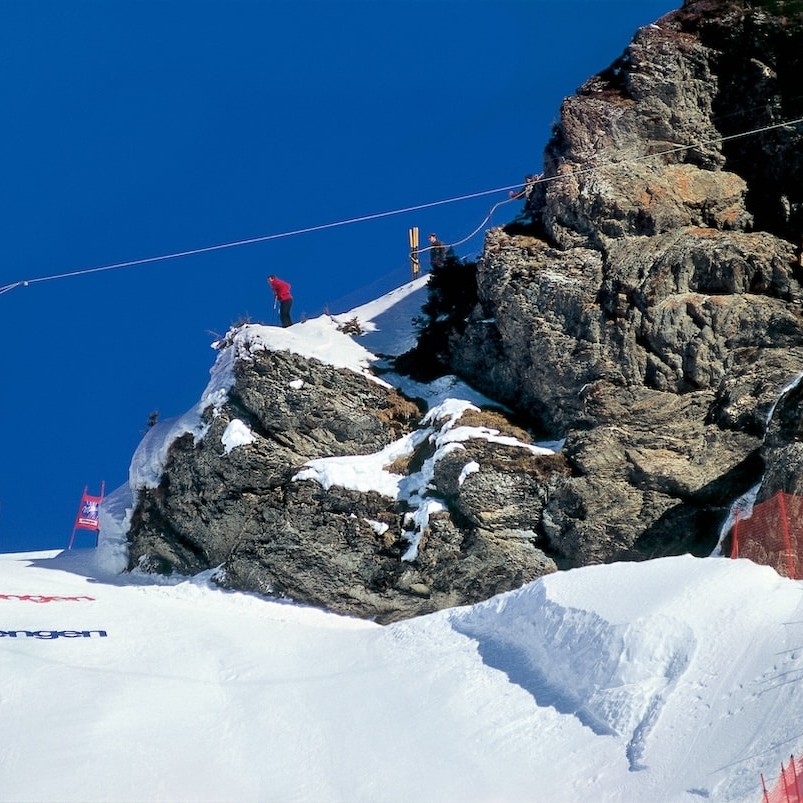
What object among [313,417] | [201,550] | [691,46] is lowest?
[201,550]

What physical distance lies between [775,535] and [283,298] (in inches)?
605

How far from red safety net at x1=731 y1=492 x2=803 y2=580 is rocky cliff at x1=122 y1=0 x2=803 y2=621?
2.08 meters

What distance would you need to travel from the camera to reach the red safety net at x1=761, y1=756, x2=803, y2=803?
349 inches

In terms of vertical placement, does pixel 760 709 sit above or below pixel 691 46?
below

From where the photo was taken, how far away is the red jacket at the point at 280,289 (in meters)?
26.2

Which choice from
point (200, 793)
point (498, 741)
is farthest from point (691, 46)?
point (200, 793)

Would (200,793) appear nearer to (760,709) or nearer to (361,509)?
(760,709)

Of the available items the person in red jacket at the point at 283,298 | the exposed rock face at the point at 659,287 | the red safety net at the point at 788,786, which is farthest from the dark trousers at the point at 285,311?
the red safety net at the point at 788,786

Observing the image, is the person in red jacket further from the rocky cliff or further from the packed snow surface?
the packed snow surface

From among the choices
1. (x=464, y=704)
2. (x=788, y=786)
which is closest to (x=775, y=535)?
(x=464, y=704)

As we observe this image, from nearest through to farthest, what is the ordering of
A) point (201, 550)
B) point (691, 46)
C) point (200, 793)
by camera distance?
1. point (200, 793)
2. point (201, 550)
3. point (691, 46)

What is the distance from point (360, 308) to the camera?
27703 millimetres

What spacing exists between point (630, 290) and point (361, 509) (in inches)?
294

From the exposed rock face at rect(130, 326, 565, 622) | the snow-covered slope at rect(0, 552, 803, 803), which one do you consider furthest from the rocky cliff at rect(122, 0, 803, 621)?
the snow-covered slope at rect(0, 552, 803, 803)
